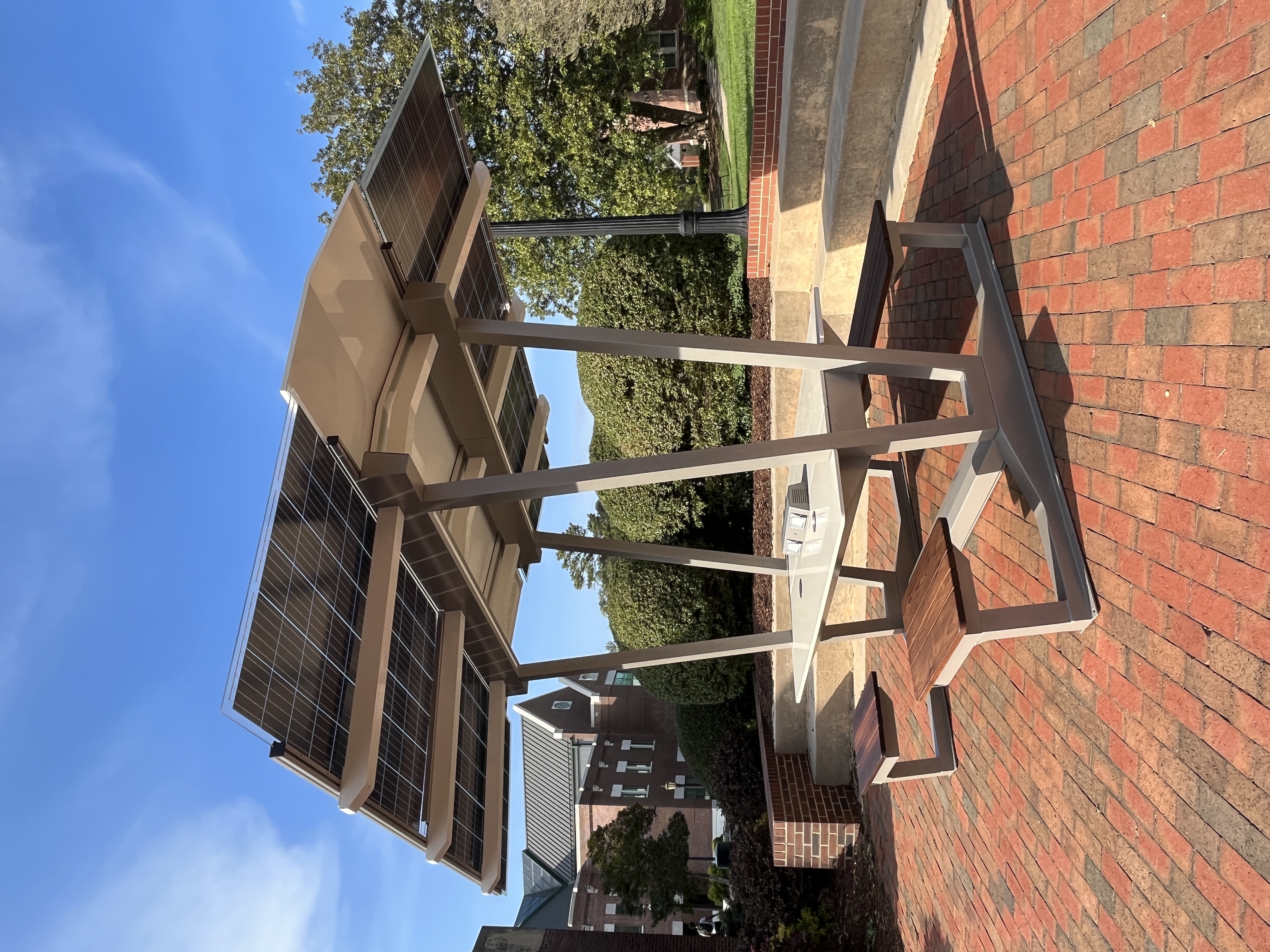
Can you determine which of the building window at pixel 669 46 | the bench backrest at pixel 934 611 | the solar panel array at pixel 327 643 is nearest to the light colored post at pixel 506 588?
the solar panel array at pixel 327 643

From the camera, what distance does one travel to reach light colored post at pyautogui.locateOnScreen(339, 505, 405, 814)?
3322 millimetres

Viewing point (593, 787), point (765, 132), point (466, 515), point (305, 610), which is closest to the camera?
point (305, 610)

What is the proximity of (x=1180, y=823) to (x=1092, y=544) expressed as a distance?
1.12 meters

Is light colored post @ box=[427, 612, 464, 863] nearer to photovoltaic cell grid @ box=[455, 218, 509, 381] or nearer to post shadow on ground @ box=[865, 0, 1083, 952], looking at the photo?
photovoltaic cell grid @ box=[455, 218, 509, 381]

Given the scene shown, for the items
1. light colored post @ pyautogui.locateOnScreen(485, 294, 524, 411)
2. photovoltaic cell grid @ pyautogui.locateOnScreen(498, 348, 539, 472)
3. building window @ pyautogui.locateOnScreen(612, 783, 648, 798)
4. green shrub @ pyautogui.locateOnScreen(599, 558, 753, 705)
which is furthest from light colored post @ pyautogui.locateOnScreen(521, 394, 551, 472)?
building window @ pyautogui.locateOnScreen(612, 783, 648, 798)

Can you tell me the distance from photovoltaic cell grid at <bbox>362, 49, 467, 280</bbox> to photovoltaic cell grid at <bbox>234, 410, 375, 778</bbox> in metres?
1.34

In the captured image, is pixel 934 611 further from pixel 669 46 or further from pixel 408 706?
pixel 669 46

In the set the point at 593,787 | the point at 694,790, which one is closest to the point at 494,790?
the point at 694,790

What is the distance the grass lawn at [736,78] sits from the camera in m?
10.2

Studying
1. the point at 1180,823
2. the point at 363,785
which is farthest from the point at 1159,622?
the point at 363,785

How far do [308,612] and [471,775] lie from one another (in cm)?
209

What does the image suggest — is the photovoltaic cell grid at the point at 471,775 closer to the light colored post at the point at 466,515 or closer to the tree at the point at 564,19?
the light colored post at the point at 466,515

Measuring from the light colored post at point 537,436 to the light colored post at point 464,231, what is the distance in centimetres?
199

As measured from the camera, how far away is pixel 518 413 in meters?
6.23
